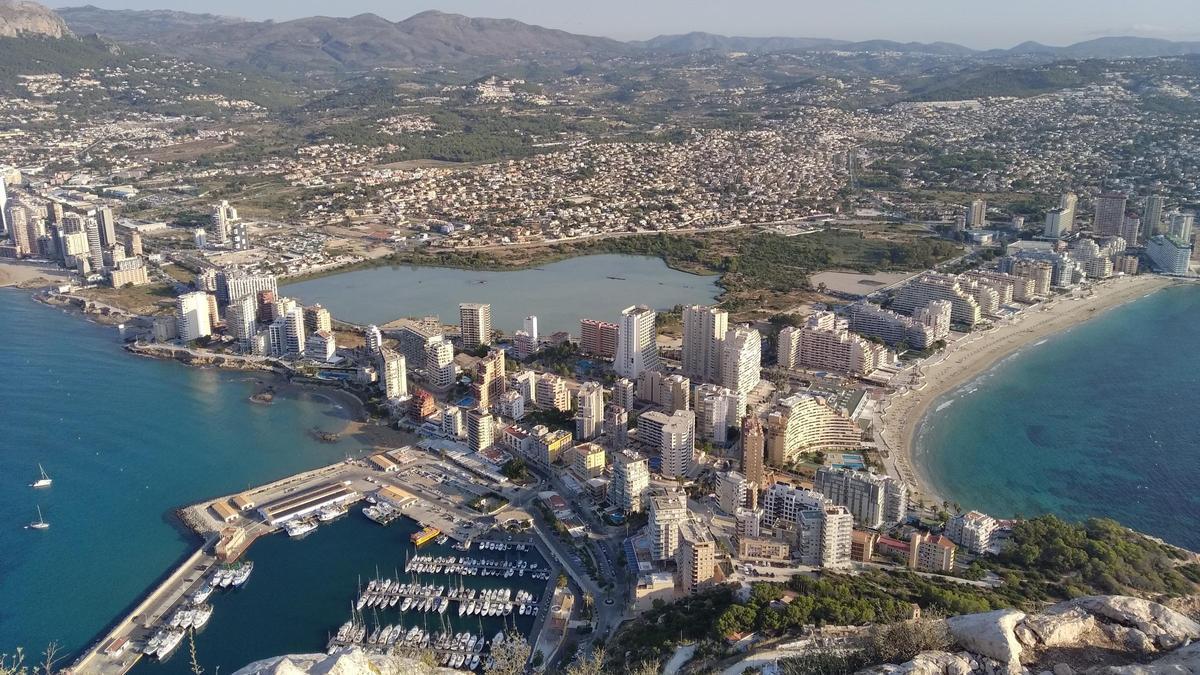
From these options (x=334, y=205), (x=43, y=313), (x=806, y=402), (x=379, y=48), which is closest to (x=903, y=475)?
(x=806, y=402)

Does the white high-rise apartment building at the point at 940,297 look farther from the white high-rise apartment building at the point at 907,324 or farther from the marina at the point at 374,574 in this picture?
the marina at the point at 374,574

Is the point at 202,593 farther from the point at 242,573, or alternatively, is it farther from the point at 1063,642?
the point at 1063,642

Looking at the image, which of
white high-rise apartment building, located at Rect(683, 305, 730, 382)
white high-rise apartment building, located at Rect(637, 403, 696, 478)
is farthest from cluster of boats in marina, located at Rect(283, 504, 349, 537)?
white high-rise apartment building, located at Rect(683, 305, 730, 382)

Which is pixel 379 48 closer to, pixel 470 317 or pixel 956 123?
pixel 956 123

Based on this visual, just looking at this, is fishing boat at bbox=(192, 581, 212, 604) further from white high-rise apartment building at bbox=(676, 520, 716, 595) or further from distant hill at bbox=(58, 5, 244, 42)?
distant hill at bbox=(58, 5, 244, 42)

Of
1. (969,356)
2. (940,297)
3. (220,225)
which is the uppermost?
(220,225)

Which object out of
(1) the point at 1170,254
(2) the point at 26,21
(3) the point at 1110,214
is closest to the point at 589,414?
(1) the point at 1170,254
